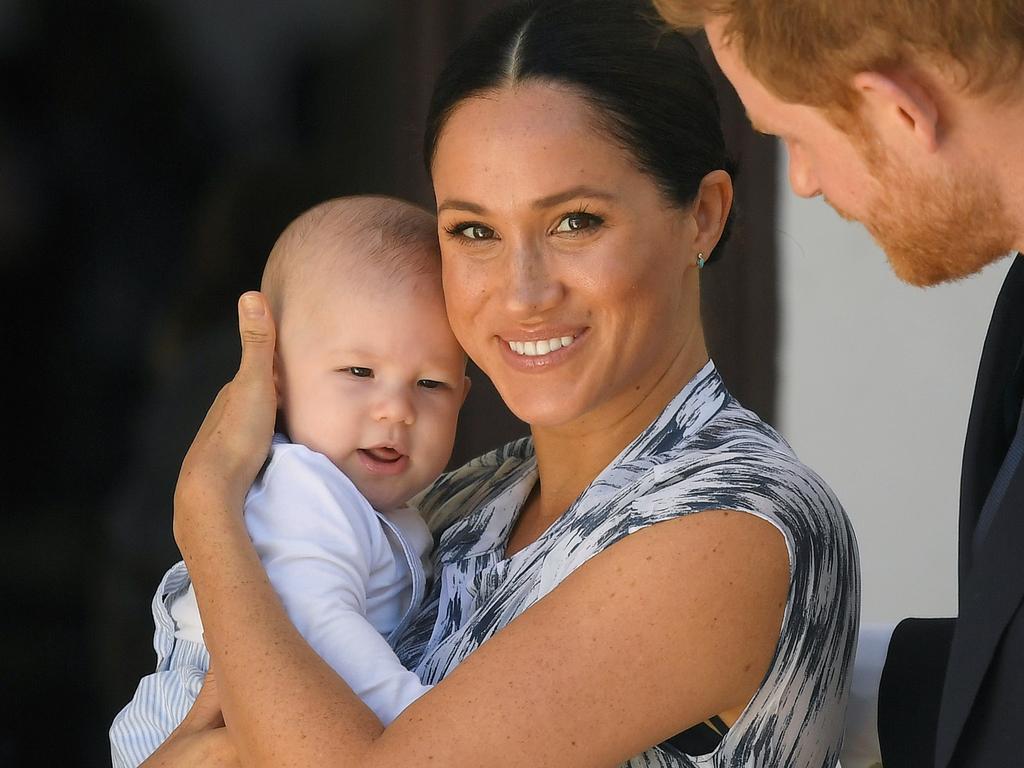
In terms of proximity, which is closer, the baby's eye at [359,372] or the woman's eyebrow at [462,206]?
the woman's eyebrow at [462,206]

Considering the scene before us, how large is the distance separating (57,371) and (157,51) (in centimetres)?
85

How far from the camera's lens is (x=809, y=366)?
373 cm

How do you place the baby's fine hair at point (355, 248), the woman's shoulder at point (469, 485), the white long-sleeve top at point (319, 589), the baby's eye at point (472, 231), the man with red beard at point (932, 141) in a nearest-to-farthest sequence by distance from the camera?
the man with red beard at point (932, 141) < the white long-sleeve top at point (319, 589) < the baby's eye at point (472, 231) < the baby's fine hair at point (355, 248) < the woman's shoulder at point (469, 485)

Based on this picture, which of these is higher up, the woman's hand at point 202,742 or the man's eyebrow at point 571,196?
the man's eyebrow at point 571,196

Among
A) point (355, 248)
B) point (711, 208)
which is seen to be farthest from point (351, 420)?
point (711, 208)

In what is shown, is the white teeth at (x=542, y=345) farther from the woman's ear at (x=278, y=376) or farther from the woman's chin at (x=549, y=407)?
the woman's ear at (x=278, y=376)

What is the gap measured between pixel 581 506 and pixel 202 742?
591 millimetres

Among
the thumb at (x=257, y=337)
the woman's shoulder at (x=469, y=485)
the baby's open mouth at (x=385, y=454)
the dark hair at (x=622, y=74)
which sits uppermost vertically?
the dark hair at (x=622, y=74)

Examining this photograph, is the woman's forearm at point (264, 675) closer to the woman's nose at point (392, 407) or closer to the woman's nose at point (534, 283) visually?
the woman's nose at point (392, 407)

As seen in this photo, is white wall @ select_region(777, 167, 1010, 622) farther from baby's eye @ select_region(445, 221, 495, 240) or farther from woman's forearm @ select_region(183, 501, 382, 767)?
woman's forearm @ select_region(183, 501, 382, 767)

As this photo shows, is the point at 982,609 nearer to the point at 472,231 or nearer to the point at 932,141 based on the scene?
the point at 932,141

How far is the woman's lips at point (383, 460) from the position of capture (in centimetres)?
207

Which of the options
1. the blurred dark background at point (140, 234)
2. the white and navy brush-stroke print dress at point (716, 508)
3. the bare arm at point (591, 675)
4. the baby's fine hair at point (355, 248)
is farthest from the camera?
the blurred dark background at point (140, 234)

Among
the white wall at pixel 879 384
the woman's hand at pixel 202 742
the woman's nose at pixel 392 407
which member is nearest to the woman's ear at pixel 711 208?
the woman's nose at pixel 392 407
